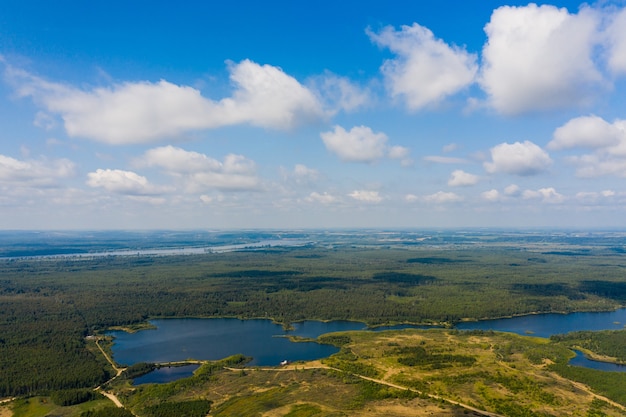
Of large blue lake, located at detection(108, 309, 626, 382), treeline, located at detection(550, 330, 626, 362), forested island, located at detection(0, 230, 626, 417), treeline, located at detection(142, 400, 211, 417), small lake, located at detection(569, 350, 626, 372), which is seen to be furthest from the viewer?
large blue lake, located at detection(108, 309, 626, 382)

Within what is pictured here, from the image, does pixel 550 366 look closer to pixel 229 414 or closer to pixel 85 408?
pixel 229 414

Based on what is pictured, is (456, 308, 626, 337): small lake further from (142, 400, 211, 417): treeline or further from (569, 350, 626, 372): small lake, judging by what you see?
(142, 400, 211, 417): treeline

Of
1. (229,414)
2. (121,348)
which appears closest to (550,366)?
(229,414)

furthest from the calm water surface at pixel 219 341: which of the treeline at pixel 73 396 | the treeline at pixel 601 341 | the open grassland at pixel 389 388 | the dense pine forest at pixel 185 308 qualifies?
the treeline at pixel 601 341

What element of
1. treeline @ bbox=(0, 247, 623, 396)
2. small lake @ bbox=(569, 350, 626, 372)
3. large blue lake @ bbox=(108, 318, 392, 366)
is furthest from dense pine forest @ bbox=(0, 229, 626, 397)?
small lake @ bbox=(569, 350, 626, 372)

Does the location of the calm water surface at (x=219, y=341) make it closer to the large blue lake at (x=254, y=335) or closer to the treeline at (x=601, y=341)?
the large blue lake at (x=254, y=335)

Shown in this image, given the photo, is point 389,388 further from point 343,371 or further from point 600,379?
point 600,379

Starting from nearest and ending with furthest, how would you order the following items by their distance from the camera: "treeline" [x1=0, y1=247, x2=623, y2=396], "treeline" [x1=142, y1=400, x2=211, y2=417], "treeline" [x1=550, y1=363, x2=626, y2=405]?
"treeline" [x1=142, y1=400, x2=211, y2=417] < "treeline" [x1=550, y1=363, x2=626, y2=405] < "treeline" [x1=0, y1=247, x2=623, y2=396]

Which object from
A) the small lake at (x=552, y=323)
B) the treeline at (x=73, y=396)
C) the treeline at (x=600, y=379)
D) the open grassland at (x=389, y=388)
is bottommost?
the small lake at (x=552, y=323)
